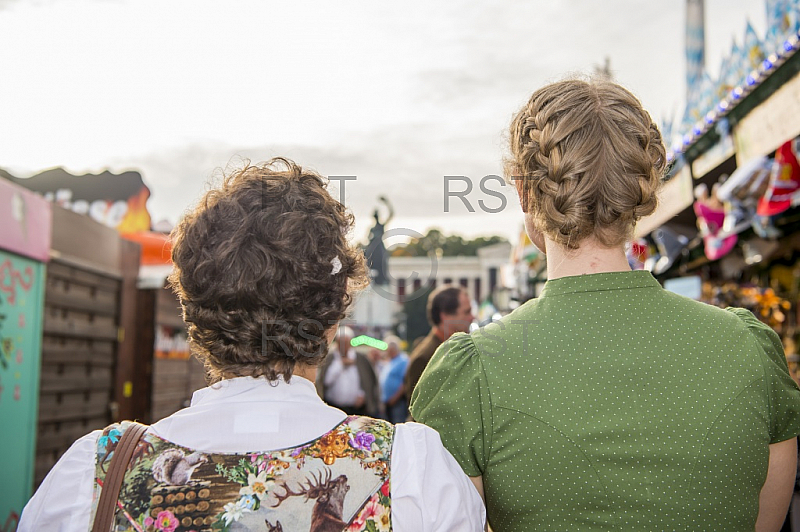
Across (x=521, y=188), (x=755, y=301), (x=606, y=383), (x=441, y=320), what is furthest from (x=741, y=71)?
(x=606, y=383)

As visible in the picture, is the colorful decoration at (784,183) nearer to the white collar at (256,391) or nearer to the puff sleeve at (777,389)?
the puff sleeve at (777,389)

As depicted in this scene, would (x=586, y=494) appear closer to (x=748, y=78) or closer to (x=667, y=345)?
(x=667, y=345)

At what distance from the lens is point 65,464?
117 centimetres

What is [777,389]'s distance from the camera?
4.36 ft

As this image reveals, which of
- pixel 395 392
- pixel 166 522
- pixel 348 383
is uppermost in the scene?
pixel 166 522

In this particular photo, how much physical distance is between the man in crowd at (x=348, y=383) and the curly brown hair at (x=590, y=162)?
6.50m

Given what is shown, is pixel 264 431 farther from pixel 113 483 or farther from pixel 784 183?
pixel 784 183

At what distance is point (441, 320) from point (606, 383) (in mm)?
3571

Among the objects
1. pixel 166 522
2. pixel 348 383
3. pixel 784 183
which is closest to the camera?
pixel 166 522

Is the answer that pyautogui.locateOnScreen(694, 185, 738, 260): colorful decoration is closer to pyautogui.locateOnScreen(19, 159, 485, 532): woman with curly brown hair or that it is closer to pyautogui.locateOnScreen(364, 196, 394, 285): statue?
pyautogui.locateOnScreen(364, 196, 394, 285): statue

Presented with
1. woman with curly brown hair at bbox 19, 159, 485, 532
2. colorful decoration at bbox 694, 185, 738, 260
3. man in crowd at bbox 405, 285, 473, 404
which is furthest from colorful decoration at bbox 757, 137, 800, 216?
woman with curly brown hair at bbox 19, 159, 485, 532

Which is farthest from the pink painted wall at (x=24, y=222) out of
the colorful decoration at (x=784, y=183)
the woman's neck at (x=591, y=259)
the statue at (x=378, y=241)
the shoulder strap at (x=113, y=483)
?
the colorful decoration at (x=784, y=183)

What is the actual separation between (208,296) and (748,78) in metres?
5.99

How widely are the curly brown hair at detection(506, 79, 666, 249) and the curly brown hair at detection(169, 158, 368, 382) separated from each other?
1.37ft
